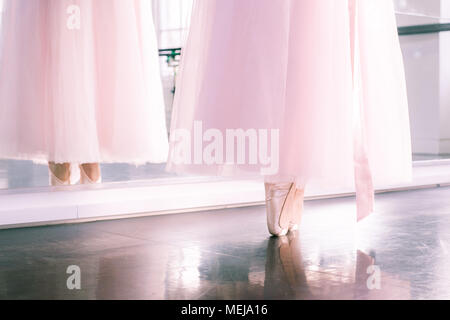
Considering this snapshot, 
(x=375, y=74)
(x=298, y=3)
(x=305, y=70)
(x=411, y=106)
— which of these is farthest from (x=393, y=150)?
(x=411, y=106)

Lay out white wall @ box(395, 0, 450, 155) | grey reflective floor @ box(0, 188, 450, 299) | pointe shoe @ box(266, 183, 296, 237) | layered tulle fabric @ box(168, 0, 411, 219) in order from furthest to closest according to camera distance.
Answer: white wall @ box(395, 0, 450, 155), pointe shoe @ box(266, 183, 296, 237), layered tulle fabric @ box(168, 0, 411, 219), grey reflective floor @ box(0, 188, 450, 299)

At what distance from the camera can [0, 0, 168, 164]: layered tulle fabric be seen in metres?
1.99

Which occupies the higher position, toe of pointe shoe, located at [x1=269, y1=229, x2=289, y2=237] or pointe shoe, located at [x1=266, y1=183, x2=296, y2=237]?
pointe shoe, located at [x1=266, y1=183, x2=296, y2=237]

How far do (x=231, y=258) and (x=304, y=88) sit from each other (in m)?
0.44

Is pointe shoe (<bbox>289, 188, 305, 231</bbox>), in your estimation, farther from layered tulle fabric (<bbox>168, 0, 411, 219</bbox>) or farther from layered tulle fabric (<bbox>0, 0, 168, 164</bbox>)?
layered tulle fabric (<bbox>0, 0, 168, 164</bbox>)

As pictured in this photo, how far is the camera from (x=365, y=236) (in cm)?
184

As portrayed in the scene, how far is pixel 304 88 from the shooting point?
155cm

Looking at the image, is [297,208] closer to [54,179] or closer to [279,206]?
[279,206]

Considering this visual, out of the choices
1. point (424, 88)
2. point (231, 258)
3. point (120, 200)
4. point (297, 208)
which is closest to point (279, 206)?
point (297, 208)

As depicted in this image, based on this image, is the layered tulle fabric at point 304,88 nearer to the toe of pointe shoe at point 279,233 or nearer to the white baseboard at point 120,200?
the toe of pointe shoe at point 279,233

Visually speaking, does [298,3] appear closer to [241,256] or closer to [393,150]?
[393,150]

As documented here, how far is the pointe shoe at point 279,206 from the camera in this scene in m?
1.71

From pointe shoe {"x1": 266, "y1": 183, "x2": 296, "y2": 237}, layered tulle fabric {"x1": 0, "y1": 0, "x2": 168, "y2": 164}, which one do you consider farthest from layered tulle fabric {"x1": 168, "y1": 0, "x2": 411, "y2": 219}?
layered tulle fabric {"x1": 0, "y1": 0, "x2": 168, "y2": 164}

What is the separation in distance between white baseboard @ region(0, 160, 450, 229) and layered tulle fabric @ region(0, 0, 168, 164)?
139 millimetres
